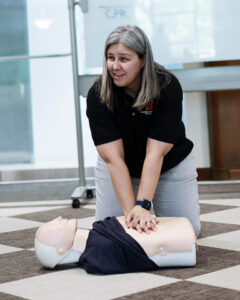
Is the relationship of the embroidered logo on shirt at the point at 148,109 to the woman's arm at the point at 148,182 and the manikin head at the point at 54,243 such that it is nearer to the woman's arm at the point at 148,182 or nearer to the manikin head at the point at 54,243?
the woman's arm at the point at 148,182

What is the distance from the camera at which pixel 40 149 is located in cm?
473

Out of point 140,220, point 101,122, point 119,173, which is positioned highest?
point 101,122

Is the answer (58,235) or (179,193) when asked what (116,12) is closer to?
(179,193)

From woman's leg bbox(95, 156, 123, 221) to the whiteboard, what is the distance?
1.18 m

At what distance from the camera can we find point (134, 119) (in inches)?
80.4

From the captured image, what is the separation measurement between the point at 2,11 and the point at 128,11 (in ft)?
5.45

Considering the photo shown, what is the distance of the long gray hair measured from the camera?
6.28 ft

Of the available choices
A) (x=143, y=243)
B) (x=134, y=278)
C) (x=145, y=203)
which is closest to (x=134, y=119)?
(x=145, y=203)

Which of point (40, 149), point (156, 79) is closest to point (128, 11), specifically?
point (156, 79)

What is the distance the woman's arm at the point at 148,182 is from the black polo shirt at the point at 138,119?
0.03m

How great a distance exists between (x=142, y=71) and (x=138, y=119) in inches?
6.1

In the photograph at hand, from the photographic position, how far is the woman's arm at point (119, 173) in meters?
1.98

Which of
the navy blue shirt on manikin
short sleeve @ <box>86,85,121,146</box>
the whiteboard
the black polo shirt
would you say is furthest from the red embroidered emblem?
the whiteboard

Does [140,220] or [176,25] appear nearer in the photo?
[140,220]
